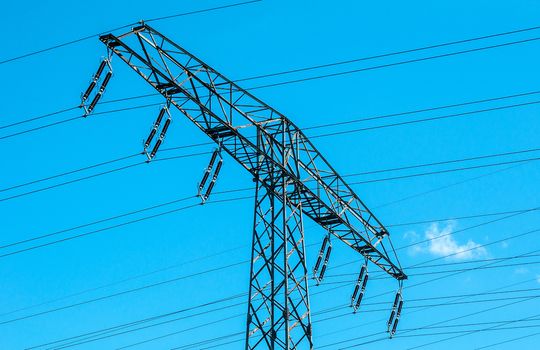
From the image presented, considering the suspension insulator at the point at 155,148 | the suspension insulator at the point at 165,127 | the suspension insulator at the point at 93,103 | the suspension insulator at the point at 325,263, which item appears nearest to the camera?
the suspension insulator at the point at 93,103

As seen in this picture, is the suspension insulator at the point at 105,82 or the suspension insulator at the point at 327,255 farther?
the suspension insulator at the point at 327,255

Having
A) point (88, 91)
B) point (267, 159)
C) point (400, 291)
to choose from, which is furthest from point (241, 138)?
point (400, 291)

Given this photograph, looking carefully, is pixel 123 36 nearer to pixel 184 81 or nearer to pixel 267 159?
pixel 184 81

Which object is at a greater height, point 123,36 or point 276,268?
point 123,36

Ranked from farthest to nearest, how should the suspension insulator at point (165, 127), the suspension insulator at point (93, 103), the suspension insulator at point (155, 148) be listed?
the suspension insulator at point (165, 127) → the suspension insulator at point (155, 148) → the suspension insulator at point (93, 103)

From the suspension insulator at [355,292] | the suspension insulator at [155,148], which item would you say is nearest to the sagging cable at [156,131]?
the suspension insulator at [155,148]

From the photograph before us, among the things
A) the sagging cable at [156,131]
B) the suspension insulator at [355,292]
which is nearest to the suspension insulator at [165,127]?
the sagging cable at [156,131]

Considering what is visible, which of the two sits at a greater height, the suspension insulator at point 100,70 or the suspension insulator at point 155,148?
the suspension insulator at point 100,70

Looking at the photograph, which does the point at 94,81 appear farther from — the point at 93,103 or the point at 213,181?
the point at 213,181

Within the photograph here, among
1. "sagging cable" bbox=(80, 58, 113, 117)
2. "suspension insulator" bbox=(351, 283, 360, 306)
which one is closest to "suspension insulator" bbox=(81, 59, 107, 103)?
"sagging cable" bbox=(80, 58, 113, 117)

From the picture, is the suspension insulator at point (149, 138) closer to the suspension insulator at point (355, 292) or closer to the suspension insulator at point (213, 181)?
the suspension insulator at point (213, 181)

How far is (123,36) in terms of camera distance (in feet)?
87.1

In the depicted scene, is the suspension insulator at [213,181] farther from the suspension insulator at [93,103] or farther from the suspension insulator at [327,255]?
the suspension insulator at [327,255]

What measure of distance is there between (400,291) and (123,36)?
15675 millimetres
